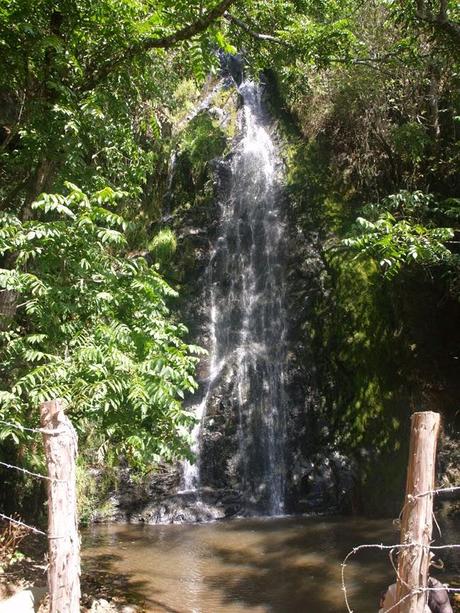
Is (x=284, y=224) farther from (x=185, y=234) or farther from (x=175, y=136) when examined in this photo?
(x=175, y=136)

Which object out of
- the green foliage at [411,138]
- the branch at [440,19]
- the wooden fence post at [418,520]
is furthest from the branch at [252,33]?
the wooden fence post at [418,520]

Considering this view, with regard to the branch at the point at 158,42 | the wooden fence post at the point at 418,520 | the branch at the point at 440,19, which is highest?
the branch at the point at 440,19

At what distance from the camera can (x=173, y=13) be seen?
643cm

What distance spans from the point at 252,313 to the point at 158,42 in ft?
23.6

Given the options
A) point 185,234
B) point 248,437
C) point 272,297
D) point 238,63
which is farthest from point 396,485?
point 238,63

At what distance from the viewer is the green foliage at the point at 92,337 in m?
4.98

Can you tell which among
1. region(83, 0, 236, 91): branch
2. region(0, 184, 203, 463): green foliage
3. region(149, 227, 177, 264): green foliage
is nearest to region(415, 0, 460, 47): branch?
region(83, 0, 236, 91): branch

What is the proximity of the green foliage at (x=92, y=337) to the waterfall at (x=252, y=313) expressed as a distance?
5.73 m

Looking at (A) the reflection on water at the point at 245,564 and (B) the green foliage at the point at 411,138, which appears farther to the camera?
(B) the green foliage at the point at 411,138

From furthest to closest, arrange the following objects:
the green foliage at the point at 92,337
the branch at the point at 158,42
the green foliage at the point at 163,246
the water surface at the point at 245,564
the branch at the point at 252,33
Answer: the green foliage at the point at 163,246 < the branch at the point at 252,33 < the water surface at the point at 245,564 < the branch at the point at 158,42 < the green foliage at the point at 92,337

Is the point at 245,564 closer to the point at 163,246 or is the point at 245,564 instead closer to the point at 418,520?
the point at 418,520

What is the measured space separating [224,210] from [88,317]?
8.89 m

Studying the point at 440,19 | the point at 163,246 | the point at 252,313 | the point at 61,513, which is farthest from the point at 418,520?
the point at 163,246

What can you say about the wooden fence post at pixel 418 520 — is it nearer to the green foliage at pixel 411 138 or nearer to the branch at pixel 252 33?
the branch at pixel 252 33
